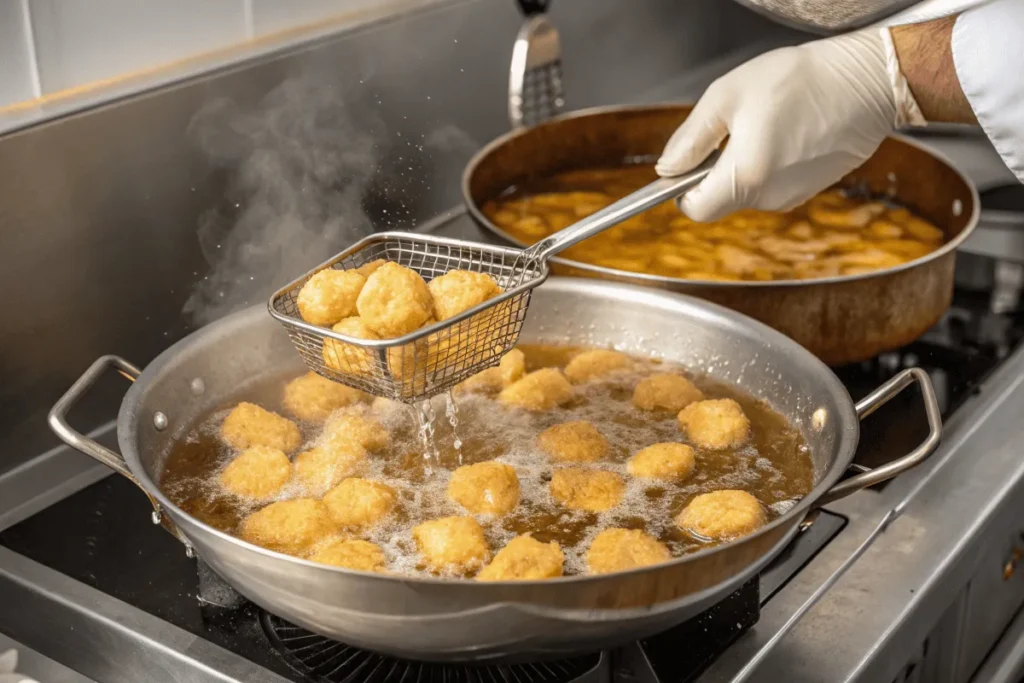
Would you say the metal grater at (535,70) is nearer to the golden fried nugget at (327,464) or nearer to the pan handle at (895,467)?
the golden fried nugget at (327,464)

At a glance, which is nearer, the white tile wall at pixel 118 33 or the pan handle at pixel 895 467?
the pan handle at pixel 895 467

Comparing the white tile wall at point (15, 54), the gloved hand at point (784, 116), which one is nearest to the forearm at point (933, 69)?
the gloved hand at point (784, 116)

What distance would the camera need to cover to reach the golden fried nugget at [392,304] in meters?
1.27

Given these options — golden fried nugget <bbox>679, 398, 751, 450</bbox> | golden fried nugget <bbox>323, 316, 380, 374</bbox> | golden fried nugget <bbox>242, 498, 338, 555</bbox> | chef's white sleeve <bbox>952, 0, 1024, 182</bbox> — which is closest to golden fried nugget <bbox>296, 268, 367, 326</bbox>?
golden fried nugget <bbox>323, 316, 380, 374</bbox>

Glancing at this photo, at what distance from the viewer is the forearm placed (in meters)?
1.66

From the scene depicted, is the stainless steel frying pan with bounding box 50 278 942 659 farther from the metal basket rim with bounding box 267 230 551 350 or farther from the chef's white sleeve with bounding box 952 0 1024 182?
the chef's white sleeve with bounding box 952 0 1024 182

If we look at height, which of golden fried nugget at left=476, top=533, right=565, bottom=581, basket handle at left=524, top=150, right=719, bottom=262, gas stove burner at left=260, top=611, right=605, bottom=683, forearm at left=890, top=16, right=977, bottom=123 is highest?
forearm at left=890, top=16, right=977, bottom=123

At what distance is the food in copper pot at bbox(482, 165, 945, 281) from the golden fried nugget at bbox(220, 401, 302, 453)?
0.70 m

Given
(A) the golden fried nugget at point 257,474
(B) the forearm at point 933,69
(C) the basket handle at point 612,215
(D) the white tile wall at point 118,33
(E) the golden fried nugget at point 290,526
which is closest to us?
(E) the golden fried nugget at point 290,526

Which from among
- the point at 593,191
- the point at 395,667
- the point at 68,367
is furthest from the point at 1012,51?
the point at 68,367

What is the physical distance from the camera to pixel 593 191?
7.32 feet

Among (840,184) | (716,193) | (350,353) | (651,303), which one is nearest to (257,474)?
(350,353)

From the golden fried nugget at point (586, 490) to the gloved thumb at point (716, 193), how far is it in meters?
0.59

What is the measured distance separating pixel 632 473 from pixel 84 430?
85cm
